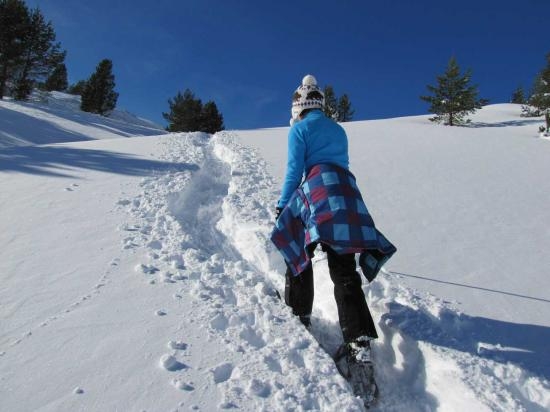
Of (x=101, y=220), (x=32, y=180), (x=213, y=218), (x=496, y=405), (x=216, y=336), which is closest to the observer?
(x=496, y=405)

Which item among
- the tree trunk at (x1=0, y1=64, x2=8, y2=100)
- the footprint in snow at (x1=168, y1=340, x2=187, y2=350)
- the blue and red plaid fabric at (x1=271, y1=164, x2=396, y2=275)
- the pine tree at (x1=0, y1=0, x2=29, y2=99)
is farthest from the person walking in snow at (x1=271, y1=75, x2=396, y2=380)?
the tree trunk at (x1=0, y1=64, x2=8, y2=100)

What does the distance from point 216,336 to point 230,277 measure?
1.04m

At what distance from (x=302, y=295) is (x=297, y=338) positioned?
14.6 inches

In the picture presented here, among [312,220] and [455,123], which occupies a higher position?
[455,123]

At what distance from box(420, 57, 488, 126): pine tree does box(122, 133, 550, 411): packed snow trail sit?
25871mm

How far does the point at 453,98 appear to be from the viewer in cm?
2755

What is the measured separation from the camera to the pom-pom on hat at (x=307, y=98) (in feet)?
10.7

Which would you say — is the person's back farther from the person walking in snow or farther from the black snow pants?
the black snow pants

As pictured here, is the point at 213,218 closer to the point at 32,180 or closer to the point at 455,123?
the point at 32,180

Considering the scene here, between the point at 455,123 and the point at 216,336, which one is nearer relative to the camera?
the point at 216,336

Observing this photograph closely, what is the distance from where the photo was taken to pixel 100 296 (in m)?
3.16

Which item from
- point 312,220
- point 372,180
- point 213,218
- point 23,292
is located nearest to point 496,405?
point 312,220

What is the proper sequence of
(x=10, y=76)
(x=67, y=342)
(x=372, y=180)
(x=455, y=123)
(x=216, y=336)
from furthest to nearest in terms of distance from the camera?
1. (x=455, y=123)
2. (x=10, y=76)
3. (x=372, y=180)
4. (x=216, y=336)
5. (x=67, y=342)

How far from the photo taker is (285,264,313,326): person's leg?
3230 mm
